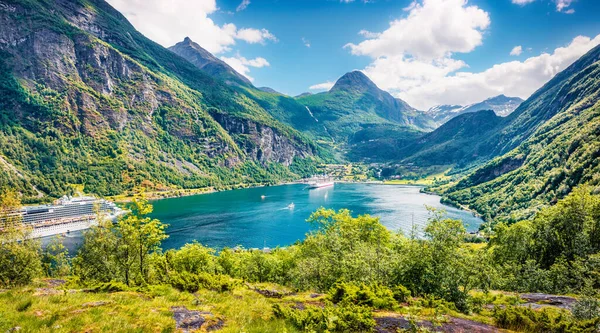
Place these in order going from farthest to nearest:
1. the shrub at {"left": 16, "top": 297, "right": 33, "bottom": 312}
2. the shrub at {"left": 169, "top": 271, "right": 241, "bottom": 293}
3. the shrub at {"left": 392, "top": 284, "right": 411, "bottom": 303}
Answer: the shrub at {"left": 169, "top": 271, "right": 241, "bottom": 293}, the shrub at {"left": 392, "top": 284, "right": 411, "bottom": 303}, the shrub at {"left": 16, "top": 297, "right": 33, "bottom": 312}

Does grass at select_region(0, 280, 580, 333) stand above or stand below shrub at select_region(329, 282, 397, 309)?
above

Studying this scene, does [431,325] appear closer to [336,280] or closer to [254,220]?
[336,280]

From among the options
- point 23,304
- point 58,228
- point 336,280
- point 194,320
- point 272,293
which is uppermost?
point 23,304

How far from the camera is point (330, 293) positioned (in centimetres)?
1593

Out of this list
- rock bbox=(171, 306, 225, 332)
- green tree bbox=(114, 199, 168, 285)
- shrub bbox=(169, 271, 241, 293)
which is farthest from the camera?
green tree bbox=(114, 199, 168, 285)

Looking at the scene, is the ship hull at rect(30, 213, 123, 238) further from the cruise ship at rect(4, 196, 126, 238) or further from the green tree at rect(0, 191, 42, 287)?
the green tree at rect(0, 191, 42, 287)

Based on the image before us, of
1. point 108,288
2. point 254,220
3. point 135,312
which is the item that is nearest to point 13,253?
point 108,288

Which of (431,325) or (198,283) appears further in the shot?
(198,283)

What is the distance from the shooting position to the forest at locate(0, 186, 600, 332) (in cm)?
1130

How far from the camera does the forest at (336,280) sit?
11.3 metres

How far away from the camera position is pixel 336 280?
23.9m

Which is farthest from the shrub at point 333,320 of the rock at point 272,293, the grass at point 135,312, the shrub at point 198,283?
the shrub at point 198,283

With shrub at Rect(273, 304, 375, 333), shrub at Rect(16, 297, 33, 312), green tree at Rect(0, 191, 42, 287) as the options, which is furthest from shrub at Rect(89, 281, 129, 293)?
green tree at Rect(0, 191, 42, 287)

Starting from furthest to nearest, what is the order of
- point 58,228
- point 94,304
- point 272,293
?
point 58,228 → point 272,293 → point 94,304
